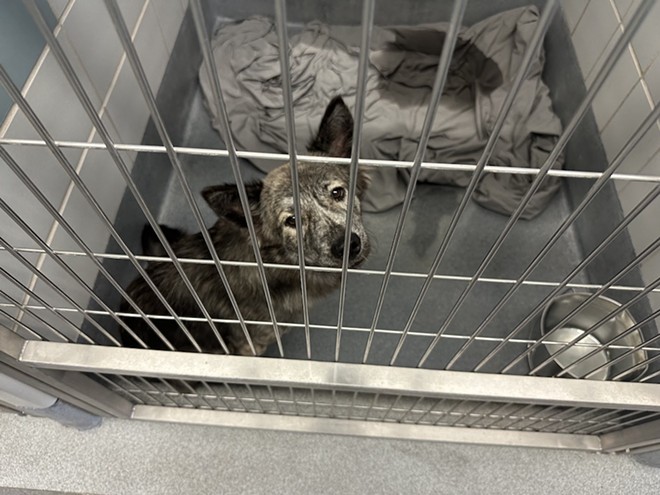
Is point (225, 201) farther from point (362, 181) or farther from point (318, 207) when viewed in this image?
point (362, 181)

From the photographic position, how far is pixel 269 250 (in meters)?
1.33

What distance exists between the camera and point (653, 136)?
1.41 metres

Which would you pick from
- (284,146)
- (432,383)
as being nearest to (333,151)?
(432,383)

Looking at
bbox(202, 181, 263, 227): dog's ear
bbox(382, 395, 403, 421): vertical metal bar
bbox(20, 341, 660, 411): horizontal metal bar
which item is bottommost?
bbox(382, 395, 403, 421): vertical metal bar

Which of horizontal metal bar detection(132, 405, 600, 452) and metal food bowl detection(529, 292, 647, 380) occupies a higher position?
metal food bowl detection(529, 292, 647, 380)

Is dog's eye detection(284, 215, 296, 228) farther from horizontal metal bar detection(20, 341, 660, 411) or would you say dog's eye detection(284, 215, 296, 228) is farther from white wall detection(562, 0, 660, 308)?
white wall detection(562, 0, 660, 308)

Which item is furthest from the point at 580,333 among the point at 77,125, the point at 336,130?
the point at 77,125

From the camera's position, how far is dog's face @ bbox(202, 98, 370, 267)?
3.69 ft

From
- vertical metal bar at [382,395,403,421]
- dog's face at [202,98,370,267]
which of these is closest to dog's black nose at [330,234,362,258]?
dog's face at [202,98,370,267]

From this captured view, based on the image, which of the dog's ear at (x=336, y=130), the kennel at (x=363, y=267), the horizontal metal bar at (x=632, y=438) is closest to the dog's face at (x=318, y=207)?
the dog's ear at (x=336, y=130)

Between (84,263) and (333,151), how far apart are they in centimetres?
76

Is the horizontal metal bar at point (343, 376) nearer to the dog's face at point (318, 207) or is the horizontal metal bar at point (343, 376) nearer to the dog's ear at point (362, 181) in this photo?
the dog's face at point (318, 207)

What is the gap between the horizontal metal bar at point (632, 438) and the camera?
3.92ft

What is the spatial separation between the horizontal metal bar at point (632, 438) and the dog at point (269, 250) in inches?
32.8
